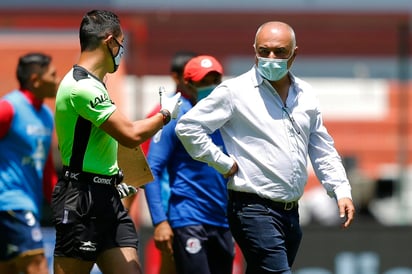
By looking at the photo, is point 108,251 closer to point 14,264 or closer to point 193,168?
point 193,168

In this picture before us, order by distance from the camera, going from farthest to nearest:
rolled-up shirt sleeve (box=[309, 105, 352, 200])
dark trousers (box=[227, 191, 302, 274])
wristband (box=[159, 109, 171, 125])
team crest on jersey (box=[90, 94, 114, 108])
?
rolled-up shirt sleeve (box=[309, 105, 352, 200]) → dark trousers (box=[227, 191, 302, 274]) → wristband (box=[159, 109, 171, 125]) → team crest on jersey (box=[90, 94, 114, 108])

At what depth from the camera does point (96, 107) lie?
19.2 ft

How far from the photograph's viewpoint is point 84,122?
596 centimetres

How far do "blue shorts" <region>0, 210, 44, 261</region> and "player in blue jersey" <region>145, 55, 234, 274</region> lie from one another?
1065 millimetres

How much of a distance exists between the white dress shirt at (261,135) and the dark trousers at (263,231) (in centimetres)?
8

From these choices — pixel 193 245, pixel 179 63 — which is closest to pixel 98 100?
pixel 193 245

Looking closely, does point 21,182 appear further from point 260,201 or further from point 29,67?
point 260,201

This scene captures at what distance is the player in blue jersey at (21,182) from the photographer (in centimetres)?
→ 795

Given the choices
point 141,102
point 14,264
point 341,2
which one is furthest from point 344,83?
point 14,264

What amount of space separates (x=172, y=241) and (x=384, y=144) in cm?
1235

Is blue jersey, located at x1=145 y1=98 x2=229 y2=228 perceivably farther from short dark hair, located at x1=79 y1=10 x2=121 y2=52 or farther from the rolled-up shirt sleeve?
short dark hair, located at x1=79 y1=10 x2=121 y2=52

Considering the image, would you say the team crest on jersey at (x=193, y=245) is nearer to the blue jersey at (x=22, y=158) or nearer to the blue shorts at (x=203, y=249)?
the blue shorts at (x=203, y=249)

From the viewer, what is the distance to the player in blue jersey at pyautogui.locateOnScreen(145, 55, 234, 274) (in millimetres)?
7297

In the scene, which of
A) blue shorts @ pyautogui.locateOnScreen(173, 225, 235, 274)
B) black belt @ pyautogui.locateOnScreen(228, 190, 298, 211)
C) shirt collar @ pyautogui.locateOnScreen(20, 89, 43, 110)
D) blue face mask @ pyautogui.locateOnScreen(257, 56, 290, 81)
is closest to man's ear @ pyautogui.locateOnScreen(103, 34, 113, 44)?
blue face mask @ pyautogui.locateOnScreen(257, 56, 290, 81)
